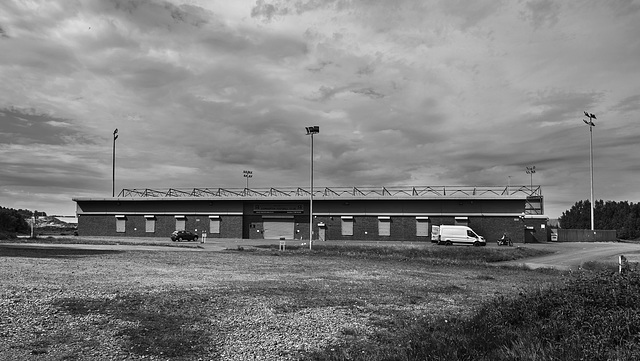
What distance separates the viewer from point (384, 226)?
208 feet

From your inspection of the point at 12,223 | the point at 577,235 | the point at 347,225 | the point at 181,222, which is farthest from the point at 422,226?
the point at 12,223

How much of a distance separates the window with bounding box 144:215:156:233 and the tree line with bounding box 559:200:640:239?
103871 millimetres

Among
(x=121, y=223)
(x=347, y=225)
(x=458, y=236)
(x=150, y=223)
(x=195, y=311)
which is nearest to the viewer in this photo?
(x=195, y=311)

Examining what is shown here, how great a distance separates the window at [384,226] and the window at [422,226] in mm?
3797

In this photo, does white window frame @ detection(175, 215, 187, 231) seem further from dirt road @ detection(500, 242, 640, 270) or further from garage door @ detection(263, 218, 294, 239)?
dirt road @ detection(500, 242, 640, 270)

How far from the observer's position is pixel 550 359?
18.2 ft

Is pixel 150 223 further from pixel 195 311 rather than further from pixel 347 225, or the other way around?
pixel 195 311

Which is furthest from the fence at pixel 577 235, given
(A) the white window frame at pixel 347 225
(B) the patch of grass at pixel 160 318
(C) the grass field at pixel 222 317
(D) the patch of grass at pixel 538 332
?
(B) the patch of grass at pixel 160 318

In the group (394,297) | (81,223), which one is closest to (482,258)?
(394,297)

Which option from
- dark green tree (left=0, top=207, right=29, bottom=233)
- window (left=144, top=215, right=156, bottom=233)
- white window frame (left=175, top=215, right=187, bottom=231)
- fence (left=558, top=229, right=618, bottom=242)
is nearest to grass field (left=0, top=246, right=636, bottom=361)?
white window frame (left=175, top=215, right=187, bottom=231)

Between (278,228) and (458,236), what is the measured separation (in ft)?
85.6

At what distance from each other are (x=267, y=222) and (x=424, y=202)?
2255 cm

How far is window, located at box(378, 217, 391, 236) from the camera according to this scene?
63156 mm

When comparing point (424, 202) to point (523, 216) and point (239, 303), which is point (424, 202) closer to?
point (523, 216)
